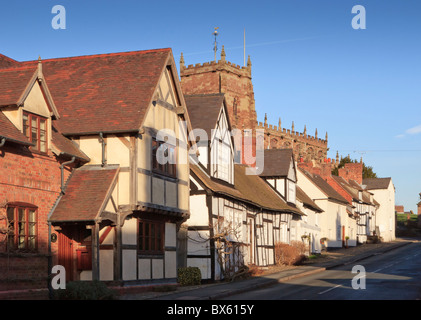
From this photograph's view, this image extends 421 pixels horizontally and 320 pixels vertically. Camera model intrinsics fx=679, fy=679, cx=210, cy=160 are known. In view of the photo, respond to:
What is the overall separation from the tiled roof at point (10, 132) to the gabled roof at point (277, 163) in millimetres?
27066

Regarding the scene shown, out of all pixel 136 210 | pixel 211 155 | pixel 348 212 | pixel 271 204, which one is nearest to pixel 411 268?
pixel 271 204

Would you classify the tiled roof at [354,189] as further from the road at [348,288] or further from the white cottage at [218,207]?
the road at [348,288]

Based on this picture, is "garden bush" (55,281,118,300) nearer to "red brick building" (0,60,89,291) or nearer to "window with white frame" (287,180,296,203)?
"red brick building" (0,60,89,291)

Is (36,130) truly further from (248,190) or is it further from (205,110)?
(248,190)

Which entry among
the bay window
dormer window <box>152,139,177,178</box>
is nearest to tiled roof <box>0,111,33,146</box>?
the bay window

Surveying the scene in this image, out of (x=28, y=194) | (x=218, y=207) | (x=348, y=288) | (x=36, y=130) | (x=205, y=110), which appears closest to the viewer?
(x=28, y=194)

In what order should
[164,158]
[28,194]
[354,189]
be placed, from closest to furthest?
[28,194], [164,158], [354,189]

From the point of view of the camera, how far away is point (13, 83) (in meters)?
21.8

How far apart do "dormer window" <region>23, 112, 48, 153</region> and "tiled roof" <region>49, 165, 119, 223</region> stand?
186cm

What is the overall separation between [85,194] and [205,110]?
12.2 meters

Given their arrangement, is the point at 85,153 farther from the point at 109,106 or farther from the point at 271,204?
the point at 271,204

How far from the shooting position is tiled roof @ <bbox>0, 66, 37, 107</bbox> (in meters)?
21.0

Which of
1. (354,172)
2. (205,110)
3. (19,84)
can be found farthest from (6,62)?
(354,172)

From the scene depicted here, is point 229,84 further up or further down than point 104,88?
further up
